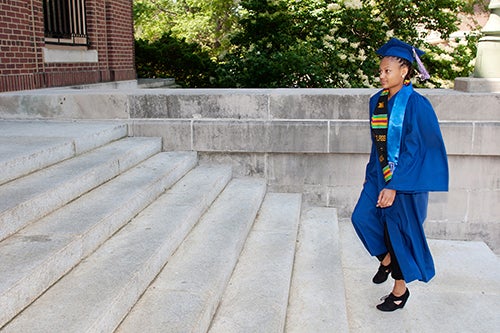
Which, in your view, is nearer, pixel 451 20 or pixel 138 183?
pixel 138 183

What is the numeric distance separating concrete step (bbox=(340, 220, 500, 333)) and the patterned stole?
1028 millimetres

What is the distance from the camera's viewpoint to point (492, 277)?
4746 mm

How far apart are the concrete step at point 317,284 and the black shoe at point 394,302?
333 mm

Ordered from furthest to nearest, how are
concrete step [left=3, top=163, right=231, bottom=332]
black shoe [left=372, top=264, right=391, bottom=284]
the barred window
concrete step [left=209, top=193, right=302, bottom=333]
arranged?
the barred window
black shoe [left=372, top=264, right=391, bottom=284]
concrete step [left=209, top=193, right=302, bottom=333]
concrete step [left=3, top=163, right=231, bottom=332]

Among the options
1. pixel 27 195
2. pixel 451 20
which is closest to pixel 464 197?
pixel 27 195

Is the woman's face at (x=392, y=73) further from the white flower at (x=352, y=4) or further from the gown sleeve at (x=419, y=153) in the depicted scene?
the white flower at (x=352, y=4)

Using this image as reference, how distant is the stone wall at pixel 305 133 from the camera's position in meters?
5.67

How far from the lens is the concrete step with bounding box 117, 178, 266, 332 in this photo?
2893 mm

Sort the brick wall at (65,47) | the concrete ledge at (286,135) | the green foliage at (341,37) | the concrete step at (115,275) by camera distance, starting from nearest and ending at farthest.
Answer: the concrete step at (115,275), the concrete ledge at (286,135), the brick wall at (65,47), the green foliage at (341,37)

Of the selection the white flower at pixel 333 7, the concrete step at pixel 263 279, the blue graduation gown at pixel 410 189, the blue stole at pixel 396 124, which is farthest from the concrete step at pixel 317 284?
the white flower at pixel 333 7

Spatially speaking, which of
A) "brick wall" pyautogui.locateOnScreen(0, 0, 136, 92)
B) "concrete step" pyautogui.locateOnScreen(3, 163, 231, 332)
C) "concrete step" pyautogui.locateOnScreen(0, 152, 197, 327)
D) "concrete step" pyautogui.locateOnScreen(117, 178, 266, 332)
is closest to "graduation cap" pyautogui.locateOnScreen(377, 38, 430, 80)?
"concrete step" pyautogui.locateOnScreen(117, 178, 266, 332)

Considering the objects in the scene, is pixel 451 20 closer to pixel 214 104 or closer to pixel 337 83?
pixel 337 83

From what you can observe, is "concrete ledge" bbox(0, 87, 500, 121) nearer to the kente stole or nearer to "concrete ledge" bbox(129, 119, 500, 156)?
"concrete ledge" bbox(129, 119, 500, 156)

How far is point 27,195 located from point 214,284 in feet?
4.59
